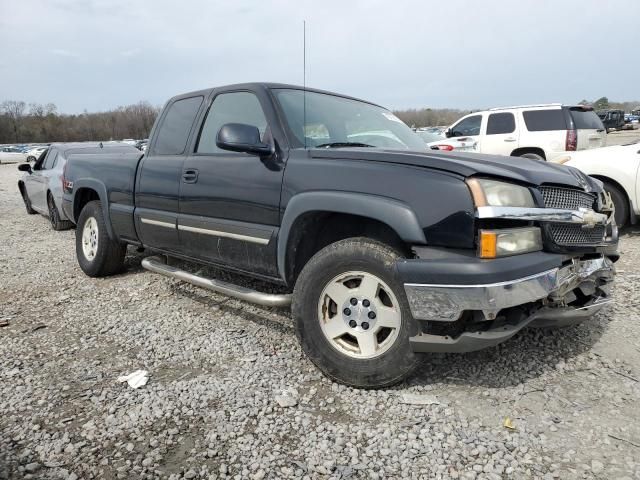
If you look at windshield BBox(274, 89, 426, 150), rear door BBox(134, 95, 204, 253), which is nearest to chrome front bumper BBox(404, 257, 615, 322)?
windshield BBox(274, 89, 426, 150)

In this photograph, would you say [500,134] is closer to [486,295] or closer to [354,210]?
[354,210]

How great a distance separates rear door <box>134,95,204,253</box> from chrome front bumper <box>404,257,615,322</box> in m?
2.27

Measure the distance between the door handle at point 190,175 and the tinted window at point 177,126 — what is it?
0.31 metres

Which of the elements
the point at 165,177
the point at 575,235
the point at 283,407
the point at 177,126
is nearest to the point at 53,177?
the point at 177,126

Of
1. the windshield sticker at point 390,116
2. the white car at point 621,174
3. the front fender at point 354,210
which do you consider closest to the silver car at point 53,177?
the windshield sticker at point 390,116

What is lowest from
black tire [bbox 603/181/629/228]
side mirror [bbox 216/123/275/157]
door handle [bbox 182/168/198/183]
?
black tire [bbox 603/181/629/228]

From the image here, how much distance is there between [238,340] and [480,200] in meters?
2.02

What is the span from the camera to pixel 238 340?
3.35 metres

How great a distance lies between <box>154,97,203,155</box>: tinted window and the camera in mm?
3879

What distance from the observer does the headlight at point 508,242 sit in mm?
2182

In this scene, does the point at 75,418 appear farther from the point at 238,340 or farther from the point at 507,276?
the point at 507,276

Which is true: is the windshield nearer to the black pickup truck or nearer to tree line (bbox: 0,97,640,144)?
the black pickup truck

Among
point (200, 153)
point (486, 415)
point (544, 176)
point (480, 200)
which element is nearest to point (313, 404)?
point (486, 415)

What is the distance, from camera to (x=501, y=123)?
388 inches
